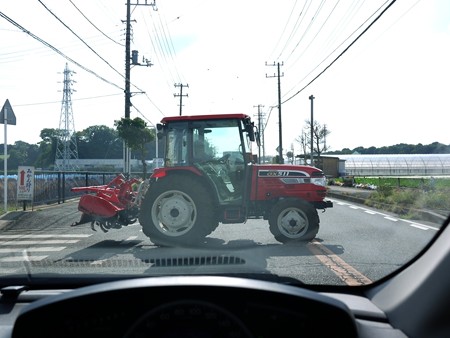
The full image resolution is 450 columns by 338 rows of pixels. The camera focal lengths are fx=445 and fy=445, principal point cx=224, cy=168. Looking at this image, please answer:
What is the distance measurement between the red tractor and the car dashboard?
517 centimetres

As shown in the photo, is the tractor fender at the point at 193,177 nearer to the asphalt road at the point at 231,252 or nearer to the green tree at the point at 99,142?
the asphalt road at the point at 231,252

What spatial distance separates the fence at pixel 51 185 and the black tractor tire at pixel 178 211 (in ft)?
23.9

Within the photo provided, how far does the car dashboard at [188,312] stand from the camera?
6.75 feet

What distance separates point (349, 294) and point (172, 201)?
4964 millimetres

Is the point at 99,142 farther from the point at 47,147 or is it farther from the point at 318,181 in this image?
the point at 318,181

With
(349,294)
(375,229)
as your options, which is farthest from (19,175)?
(349,294)

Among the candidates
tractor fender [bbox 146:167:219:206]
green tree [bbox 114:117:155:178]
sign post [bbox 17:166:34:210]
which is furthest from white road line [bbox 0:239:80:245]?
green tree [bbox 114:117:155:178]

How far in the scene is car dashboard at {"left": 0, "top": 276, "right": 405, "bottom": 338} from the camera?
2.06 meters

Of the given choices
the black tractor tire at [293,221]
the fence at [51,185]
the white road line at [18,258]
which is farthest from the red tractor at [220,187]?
the fence at [51,185]

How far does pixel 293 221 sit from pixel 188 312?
18.3 ft

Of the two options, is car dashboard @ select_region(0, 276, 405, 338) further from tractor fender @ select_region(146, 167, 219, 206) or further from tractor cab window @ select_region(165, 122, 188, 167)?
tractor cab window @ select_region(165, 122, 188, 167)

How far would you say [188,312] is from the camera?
82.6 inches

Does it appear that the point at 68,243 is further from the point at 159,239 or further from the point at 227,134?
the point at 227,134

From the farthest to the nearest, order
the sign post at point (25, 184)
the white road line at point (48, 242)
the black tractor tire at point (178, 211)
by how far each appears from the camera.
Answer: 1. the sign post at point (25, 184)
2. the white road line at point (48, 242)
3. the black tractor tire at point (178, 211)
